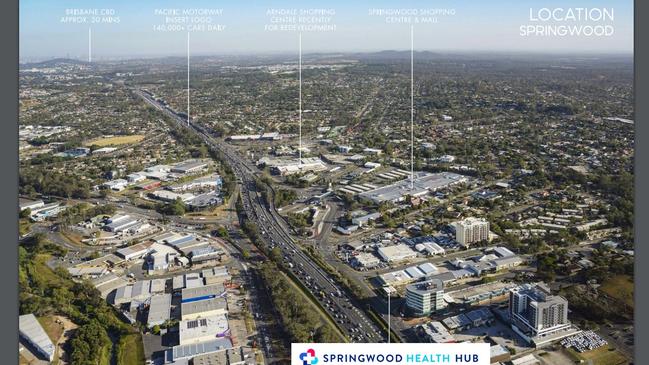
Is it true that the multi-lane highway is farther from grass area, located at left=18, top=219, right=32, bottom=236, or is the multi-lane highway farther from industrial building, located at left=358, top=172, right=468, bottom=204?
grass area, located at left=18, top=219, right=32, bottom=236

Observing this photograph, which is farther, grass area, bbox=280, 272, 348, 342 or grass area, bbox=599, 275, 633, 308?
grass area, bbox=599, 275, 633, 308

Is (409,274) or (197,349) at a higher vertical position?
(409,274)

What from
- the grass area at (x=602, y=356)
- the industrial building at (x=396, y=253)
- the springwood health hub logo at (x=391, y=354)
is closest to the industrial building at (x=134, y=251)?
the industrial building at (x=396, y=253)

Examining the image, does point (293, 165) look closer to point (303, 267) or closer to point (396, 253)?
point (396, 253)

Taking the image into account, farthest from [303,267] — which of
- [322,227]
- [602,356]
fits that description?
[602,356]

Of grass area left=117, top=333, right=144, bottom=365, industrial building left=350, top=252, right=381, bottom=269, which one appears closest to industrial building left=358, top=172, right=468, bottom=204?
industrial building left=350, top=252, right=381, bottom=269

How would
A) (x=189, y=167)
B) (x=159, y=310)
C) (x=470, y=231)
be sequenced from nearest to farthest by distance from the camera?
(x=159, y=310) < (x=470, y=231) < (x=189, y=167)

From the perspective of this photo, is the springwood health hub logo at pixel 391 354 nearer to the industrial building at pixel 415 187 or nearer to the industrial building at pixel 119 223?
the industrial building at pixel 119 223
